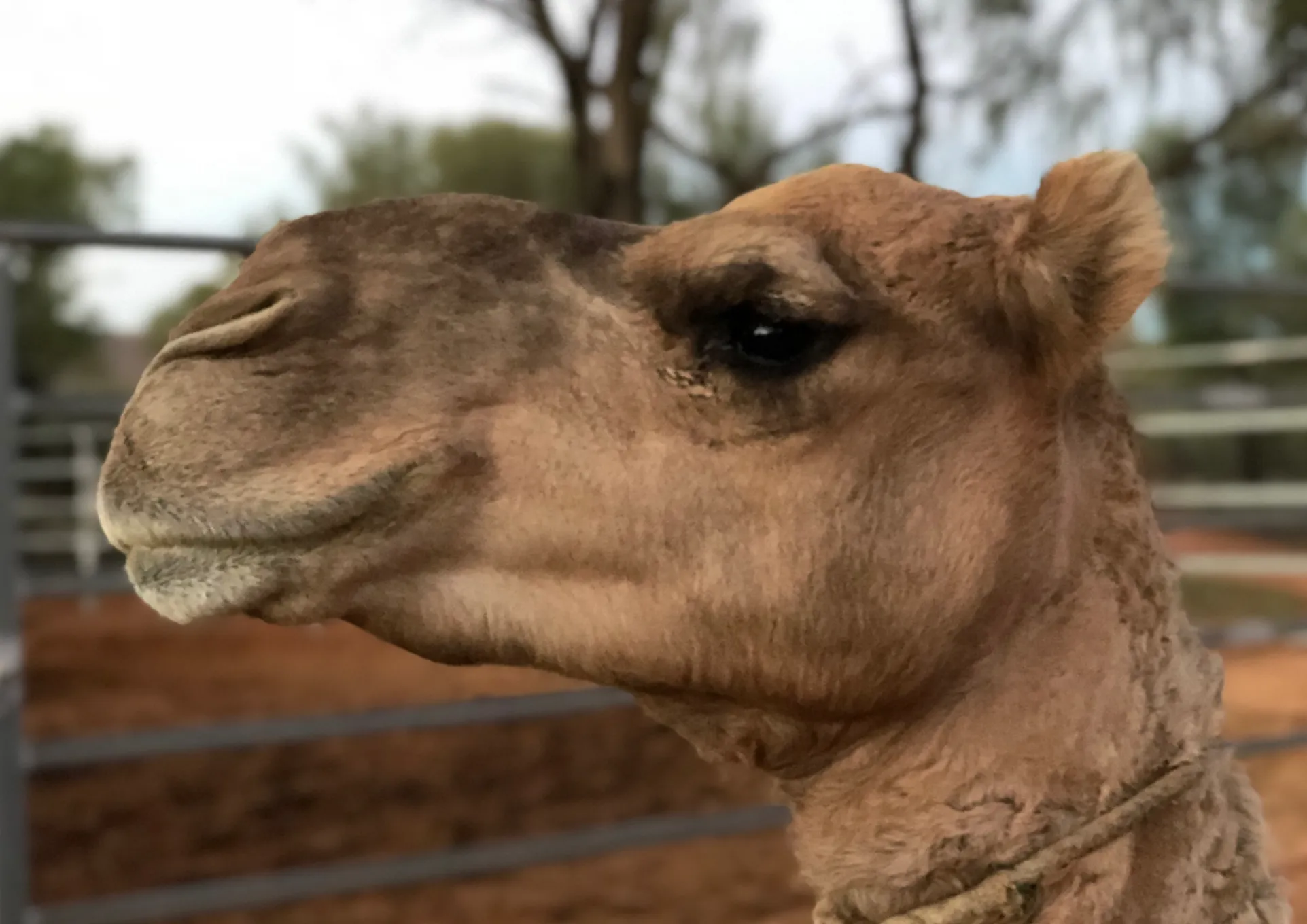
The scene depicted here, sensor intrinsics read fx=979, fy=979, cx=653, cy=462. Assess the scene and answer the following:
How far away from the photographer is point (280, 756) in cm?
362

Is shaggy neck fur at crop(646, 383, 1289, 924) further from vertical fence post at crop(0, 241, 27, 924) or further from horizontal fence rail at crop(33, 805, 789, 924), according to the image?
vertical fence post at crop(0, 241, 27, 924)

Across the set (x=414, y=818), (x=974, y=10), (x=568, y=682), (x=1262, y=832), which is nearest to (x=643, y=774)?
(x=568, y=682)

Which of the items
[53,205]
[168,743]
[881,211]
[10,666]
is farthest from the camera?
[53,205]

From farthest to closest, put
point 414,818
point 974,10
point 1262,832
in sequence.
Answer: point 974,10, point 414,818, point 1262,832

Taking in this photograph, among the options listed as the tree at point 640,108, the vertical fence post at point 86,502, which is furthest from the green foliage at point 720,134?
the vertical fence post at point 86,502

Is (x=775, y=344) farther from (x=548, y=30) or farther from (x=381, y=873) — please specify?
(x=548, y=30)

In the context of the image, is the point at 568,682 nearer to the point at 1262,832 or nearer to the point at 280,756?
the point at 280,756

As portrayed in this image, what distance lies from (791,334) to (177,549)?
464 mm

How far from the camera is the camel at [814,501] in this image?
2.30 ft

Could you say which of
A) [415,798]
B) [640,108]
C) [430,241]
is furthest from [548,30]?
[430,241]

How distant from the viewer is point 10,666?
1.54 meters

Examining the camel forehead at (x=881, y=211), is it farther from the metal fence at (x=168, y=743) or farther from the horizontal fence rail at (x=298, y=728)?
the metal fence at (x=168, y=743)

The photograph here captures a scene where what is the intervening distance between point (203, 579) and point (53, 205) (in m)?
A: 7.66

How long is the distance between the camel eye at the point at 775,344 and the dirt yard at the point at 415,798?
1.59 meters
